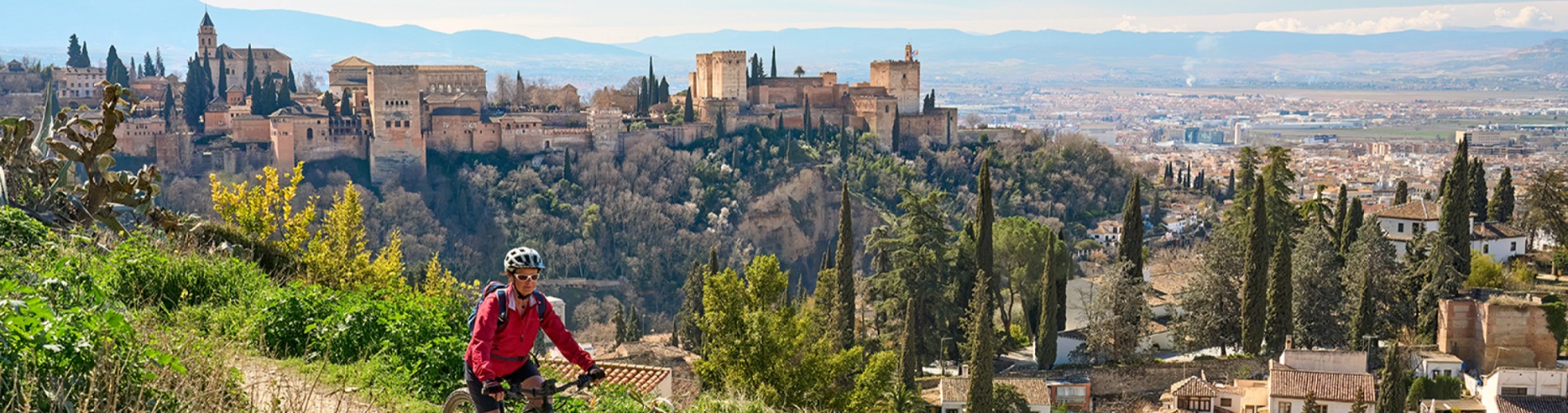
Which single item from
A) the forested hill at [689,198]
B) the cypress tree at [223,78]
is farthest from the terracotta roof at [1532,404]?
the cypress tree at [223,78]

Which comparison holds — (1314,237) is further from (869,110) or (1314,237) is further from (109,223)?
(869,110)

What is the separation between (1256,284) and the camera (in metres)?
22.0

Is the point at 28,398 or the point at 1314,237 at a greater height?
the point at 28,398

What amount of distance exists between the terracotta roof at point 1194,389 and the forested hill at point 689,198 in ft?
94.6

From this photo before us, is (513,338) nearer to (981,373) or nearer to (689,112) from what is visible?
(981,373)

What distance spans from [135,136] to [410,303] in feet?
151

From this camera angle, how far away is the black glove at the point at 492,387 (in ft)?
15.1

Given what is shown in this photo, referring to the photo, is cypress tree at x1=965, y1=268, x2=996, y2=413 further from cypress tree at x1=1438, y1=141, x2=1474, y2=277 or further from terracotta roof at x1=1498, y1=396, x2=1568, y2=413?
cypress tree at x1=1438, y1=141, x2=1474, y2=277

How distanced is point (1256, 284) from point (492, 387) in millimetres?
19298

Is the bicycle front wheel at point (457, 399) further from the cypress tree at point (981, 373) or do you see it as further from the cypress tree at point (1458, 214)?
the cypress tree at point (1458, 214)

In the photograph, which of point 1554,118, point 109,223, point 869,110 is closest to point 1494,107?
point 1554,118

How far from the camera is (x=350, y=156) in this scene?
5050 cm

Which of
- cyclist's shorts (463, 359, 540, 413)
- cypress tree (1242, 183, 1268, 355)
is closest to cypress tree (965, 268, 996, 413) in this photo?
cypress tree (1242, 183, 1268, 355)

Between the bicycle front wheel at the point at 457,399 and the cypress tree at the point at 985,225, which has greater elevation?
the bicycle front wheel at the point at 457,399
